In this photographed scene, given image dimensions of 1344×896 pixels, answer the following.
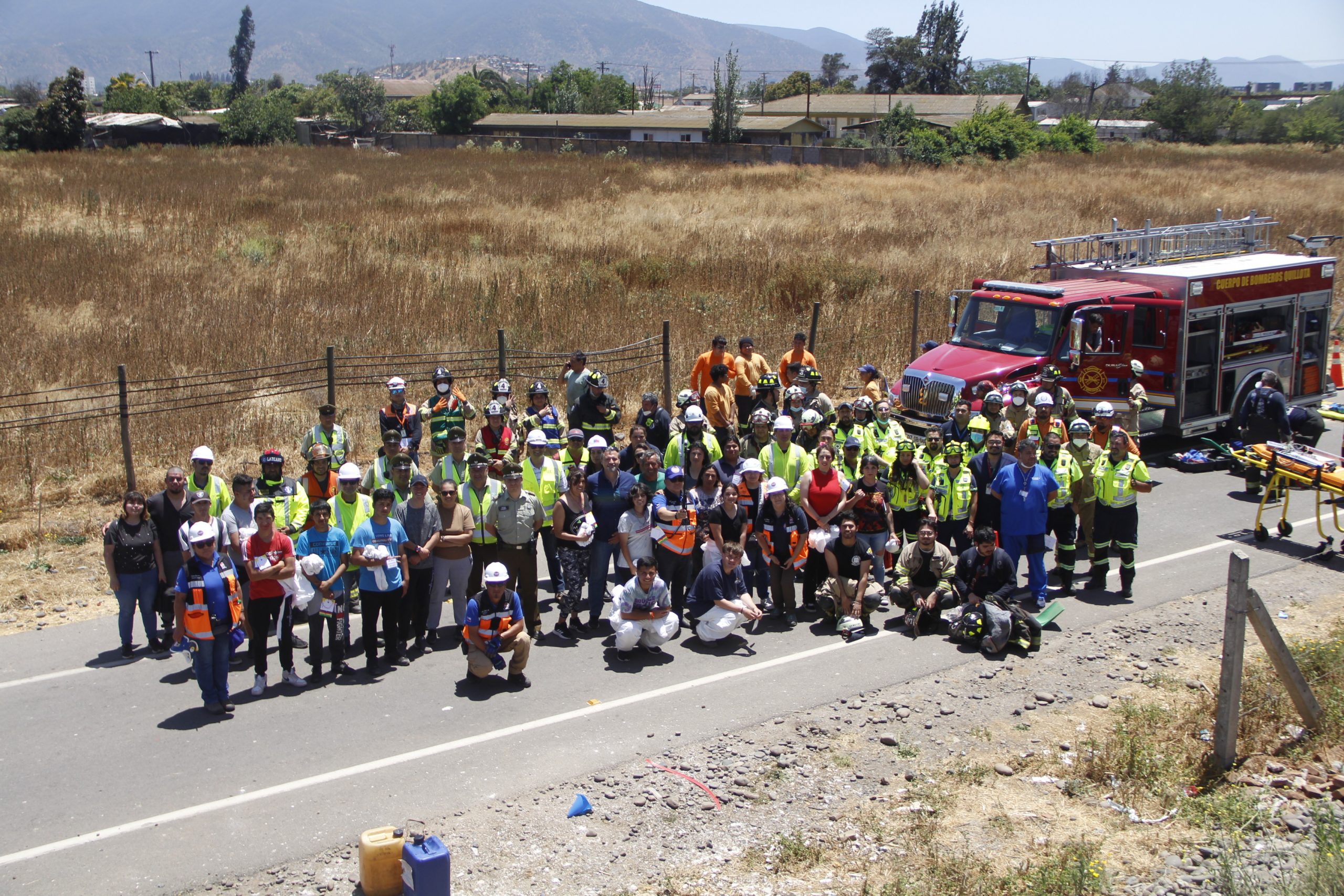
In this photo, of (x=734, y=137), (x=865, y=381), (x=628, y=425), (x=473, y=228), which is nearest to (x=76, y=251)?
(x=473, y=228)

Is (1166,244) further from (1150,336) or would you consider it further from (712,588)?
(712,588)

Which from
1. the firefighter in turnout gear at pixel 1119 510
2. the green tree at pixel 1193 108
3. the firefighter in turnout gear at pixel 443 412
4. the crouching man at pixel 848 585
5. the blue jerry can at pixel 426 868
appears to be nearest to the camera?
the blue jerry can at pixel 426 868

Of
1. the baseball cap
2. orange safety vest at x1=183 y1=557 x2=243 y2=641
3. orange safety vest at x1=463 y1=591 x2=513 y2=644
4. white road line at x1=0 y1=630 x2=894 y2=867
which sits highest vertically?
the baseball cap

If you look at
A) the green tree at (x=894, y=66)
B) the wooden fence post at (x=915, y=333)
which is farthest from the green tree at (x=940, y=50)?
the wooden fence post at (x=915, y=333)

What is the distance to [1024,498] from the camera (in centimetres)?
1065

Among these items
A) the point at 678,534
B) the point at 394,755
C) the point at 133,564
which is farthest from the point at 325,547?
the point at 678,534

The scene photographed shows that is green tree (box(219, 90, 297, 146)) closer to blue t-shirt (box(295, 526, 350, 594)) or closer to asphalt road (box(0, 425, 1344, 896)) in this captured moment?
blue t-shirt (box(295, 526, 350, 594))

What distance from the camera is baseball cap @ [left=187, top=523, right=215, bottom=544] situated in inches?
331

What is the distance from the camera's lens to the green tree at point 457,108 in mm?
92688

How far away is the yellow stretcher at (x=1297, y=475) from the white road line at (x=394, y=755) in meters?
5.40

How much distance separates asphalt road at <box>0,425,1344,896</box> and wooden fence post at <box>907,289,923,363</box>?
942cm

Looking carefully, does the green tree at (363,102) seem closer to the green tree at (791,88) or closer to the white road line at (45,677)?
the green tree at (791,88)

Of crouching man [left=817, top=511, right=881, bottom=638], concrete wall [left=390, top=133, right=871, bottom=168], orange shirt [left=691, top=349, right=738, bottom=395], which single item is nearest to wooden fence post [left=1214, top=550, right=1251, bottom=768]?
crouching man [left=817, top=511, right=881, bottom=638]

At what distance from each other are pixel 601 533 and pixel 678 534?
75 centimetres
